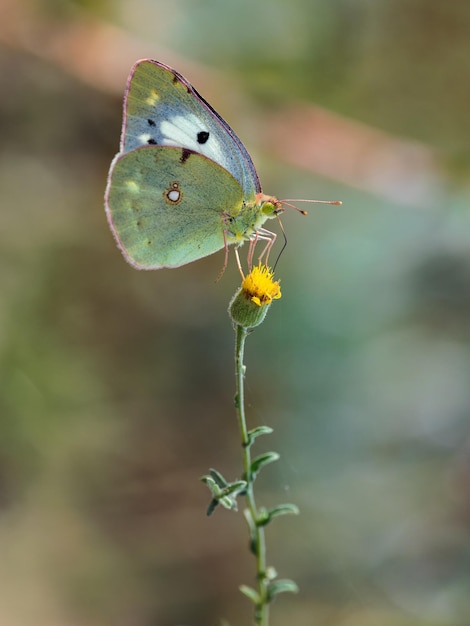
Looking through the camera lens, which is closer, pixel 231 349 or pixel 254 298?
pixel 254 298

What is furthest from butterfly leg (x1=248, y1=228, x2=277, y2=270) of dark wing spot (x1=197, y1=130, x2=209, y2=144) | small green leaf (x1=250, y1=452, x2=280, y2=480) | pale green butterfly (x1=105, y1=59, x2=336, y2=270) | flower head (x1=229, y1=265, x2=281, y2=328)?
small green leaf (x1=250, y1=452, x2=280, y2=480)

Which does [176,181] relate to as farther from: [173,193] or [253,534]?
[253,534]

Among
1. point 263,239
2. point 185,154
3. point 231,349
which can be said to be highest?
point 231,349

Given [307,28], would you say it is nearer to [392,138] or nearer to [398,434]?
[392,138]

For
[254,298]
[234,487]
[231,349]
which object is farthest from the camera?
[231,349]

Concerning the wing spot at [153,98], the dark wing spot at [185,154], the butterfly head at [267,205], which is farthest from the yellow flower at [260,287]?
the wing spot at [153,98]

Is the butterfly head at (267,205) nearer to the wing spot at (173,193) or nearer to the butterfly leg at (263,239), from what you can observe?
the butterfly leg at (263,239)

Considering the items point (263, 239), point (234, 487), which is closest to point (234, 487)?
point (234, 487)

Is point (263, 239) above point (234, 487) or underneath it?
above
